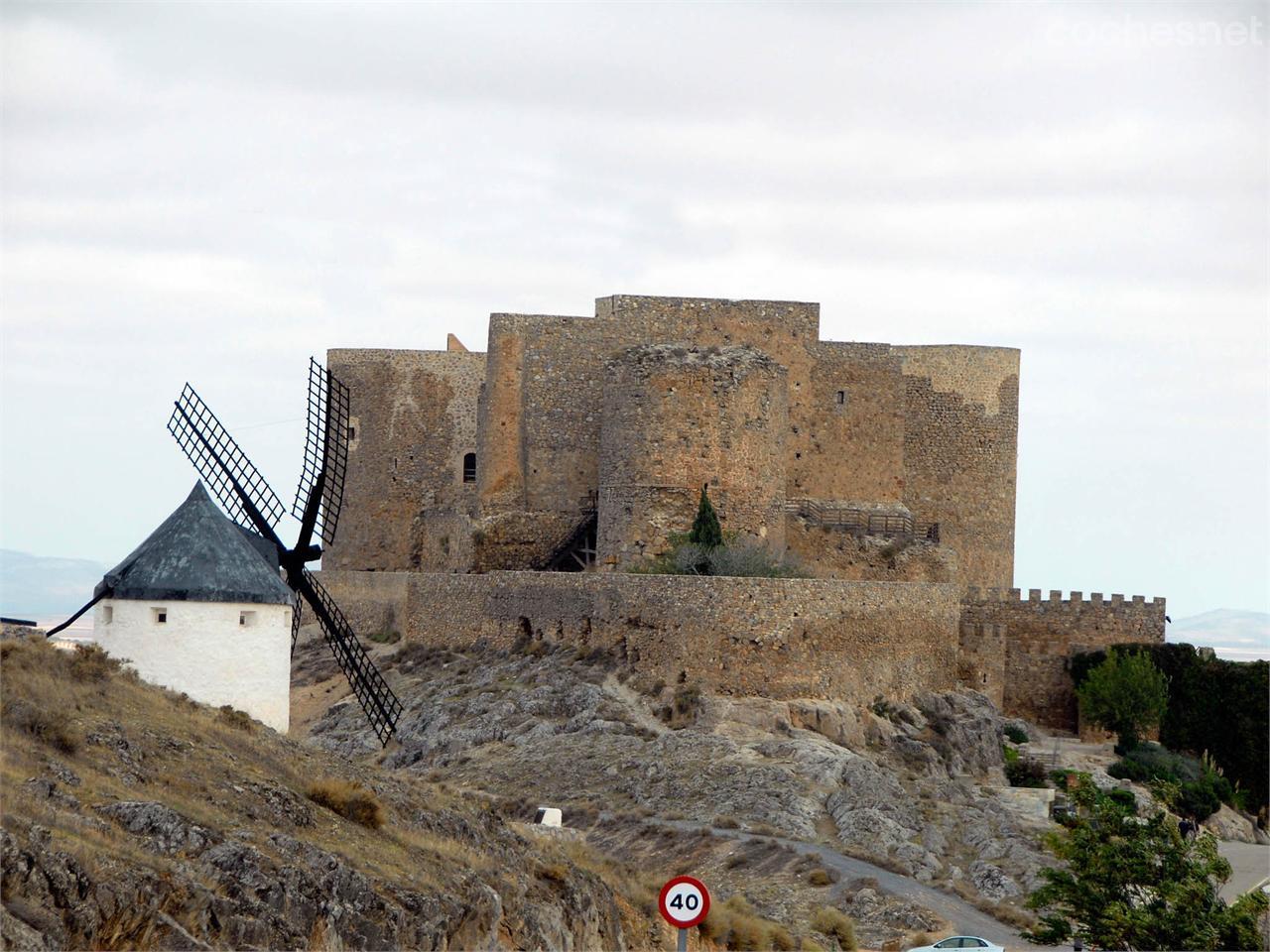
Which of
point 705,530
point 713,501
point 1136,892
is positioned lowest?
point 1136,892

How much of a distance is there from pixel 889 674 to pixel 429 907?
19.4 m

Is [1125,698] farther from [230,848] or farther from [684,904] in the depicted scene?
[230,848]

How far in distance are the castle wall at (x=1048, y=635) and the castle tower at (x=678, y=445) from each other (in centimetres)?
604

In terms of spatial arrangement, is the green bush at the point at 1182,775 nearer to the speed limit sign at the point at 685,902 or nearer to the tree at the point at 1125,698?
the tree at the point at 1125,698

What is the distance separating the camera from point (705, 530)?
35.9 m

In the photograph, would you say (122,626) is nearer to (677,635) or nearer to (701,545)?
(677,635)

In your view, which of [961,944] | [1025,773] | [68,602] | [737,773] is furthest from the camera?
[68,602]

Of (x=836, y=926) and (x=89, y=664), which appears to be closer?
(x=89, y=664)

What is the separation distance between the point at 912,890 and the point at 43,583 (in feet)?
280

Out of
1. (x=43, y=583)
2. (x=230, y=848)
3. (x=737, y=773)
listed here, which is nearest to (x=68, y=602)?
(x=43, y=583)

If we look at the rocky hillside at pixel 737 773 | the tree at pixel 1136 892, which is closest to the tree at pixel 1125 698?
the rocky hillside at pixel 737 773

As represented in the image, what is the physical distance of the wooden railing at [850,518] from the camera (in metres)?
40.1

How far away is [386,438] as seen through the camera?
43.0m

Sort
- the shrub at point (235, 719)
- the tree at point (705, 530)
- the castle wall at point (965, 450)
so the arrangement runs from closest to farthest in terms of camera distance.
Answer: the shrub at point (235, 719) → the tree at point (705, 530) → the castle wall at point (965, 450)
